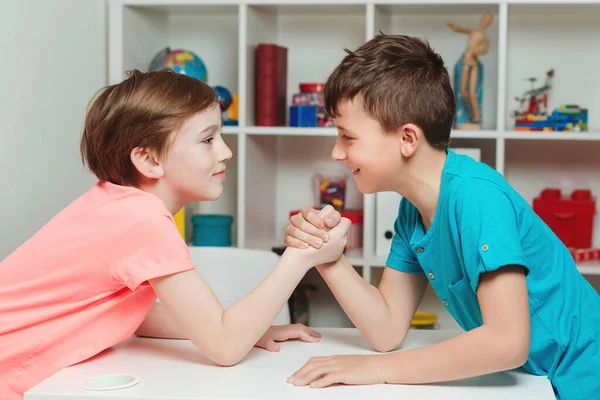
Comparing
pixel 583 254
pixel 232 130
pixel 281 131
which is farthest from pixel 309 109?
pixel 583 254

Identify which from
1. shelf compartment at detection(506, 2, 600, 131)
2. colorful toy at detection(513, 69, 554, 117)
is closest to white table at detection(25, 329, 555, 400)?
colorful toy at detection(513, 69, 554, 117)

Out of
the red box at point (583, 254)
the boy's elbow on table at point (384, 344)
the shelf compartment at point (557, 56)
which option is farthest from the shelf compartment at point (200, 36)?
the boy's elbow on table at point (384, 344)

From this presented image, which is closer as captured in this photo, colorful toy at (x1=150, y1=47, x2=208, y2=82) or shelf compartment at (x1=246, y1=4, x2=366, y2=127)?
colorful toy at (x1=150, y1=47, x2=208, y2=82)

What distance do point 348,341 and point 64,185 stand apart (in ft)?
3.70

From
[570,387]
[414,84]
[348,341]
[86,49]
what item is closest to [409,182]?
[414,84]

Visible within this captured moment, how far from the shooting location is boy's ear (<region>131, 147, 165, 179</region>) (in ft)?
4.00

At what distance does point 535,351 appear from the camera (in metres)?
1.11

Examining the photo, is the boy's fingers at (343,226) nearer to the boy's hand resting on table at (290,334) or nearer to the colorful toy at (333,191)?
the boy's hand resting on table at (290,334)

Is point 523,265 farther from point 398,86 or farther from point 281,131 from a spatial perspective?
point 281,131

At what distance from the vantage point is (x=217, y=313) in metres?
1.09

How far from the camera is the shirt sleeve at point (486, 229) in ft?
3.31

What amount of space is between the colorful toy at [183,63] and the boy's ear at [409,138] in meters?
1.33

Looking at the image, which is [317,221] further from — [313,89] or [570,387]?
[313,89]

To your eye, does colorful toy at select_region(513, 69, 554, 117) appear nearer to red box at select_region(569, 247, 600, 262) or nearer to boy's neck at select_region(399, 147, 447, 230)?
red box at select_region(569, 247, 600, 262)
